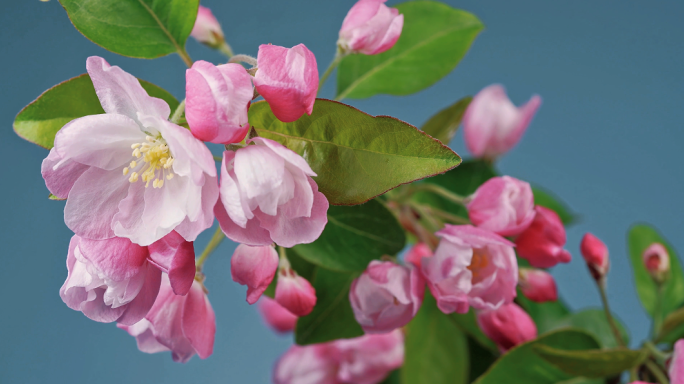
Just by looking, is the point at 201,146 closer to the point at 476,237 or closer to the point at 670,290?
the point at 476,237

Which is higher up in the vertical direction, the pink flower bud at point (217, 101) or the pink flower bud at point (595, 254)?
the pink flower bud at point (217, 101)

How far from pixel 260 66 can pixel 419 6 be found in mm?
425

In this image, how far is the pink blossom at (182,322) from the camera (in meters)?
0.46

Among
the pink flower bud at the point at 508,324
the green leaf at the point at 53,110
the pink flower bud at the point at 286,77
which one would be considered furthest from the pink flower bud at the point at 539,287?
the green leaf at the point at 53,110

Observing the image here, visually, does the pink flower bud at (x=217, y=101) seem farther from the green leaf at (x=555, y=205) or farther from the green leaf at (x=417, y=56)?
the green leaf at (x=555, y=205)

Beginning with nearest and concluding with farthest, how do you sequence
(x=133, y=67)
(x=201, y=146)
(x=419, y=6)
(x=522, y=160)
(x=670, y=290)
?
(x=201, y=146) < (x=419, y=6) < (x=670, y=290) < (x=133, y=67) < (x=522, y=160)

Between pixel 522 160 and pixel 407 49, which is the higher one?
pixel 407 49

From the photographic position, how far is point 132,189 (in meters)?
0.40

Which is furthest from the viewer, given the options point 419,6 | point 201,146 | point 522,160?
point 522,160

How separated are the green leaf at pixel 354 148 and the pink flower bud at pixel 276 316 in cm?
58

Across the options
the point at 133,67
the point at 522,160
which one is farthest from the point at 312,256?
the point at 522,160

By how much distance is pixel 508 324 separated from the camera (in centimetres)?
63

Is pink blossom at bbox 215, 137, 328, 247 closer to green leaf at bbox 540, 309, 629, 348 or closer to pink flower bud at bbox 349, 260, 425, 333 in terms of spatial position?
pink flower bud at bbox 349, 260, 425, 333

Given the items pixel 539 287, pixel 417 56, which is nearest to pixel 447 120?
pixel 417 56
